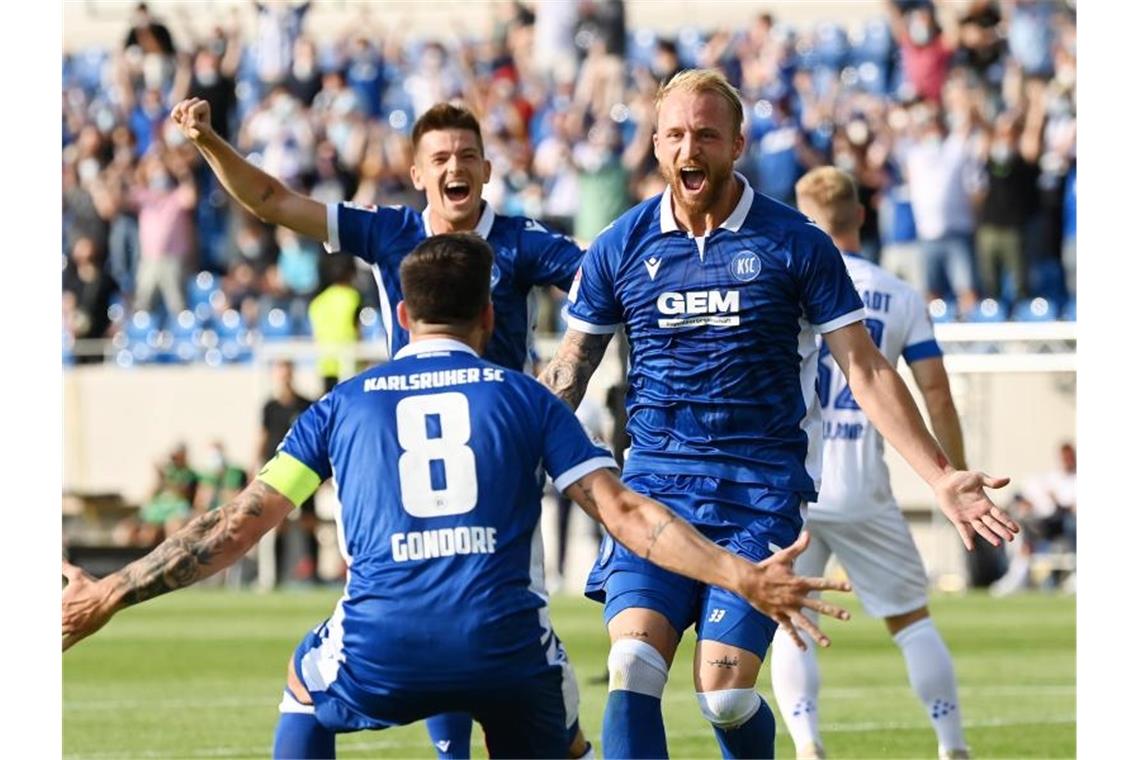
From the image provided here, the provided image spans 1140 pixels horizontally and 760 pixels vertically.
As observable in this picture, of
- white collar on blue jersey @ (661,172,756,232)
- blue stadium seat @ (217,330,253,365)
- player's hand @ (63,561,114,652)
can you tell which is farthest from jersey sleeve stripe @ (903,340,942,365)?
blue stadium seat @ (217,330,253,365)

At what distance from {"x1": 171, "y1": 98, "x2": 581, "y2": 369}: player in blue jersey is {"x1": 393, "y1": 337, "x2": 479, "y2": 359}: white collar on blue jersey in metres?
2.61

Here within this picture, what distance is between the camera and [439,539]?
590 centimetres

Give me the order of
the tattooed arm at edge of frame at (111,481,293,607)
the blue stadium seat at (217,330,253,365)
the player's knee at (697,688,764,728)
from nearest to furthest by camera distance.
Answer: the tattooed arm at edge of frame at (111,481,293,607) < the player's knee at (697,688,764,728) < the blue stadium seat at (217,330,253,365)

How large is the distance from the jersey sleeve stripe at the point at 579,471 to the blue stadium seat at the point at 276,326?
66.4 feet

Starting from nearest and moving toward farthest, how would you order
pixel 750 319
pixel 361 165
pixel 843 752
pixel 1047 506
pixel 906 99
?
pixel 750 319 < pixel 843 752 < pixel 1047 506 < pixel 906 99 < pixel 361 165

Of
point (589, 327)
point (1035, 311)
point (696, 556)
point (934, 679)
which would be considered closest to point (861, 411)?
point (934, 679)

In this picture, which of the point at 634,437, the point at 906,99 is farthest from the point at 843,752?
the point at 906,99

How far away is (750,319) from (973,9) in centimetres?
1921

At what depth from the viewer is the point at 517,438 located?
5969 mm

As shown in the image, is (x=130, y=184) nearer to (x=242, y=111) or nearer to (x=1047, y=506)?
(x=242, y=111)

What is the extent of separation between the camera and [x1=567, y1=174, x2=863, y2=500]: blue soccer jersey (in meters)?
7.60

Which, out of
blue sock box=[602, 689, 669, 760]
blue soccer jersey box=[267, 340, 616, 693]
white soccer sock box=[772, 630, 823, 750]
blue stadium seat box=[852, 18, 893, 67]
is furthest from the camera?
blue stadium seat box=[852, 18, 893, 67]

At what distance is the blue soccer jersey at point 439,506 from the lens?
232 inches

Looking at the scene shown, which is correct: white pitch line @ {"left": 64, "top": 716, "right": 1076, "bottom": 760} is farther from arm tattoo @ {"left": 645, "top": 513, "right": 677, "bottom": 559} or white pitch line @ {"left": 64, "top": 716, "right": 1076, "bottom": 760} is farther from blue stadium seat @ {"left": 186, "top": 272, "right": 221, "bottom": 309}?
blue stadium seat @ {"left": 186, "top": 272, "right": 221, "bottom": 309}
